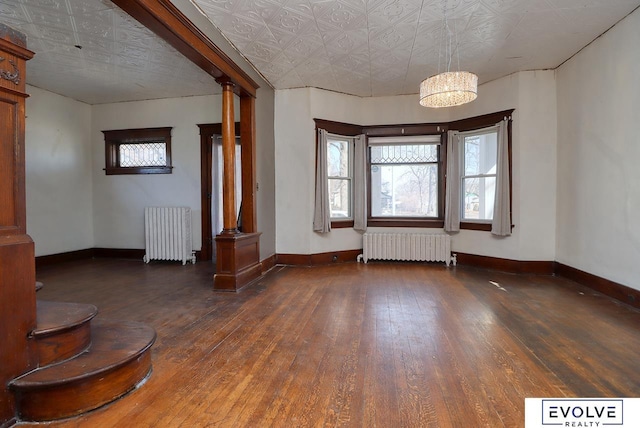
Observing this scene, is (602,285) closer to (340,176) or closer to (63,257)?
(340,176)

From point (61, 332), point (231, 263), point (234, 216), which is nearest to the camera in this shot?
point (61, 332)

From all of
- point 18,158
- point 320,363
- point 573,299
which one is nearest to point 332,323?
point 320,363

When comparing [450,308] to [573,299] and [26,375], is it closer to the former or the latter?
[573,299]

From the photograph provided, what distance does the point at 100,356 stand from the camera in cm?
182

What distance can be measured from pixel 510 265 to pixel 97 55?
640 centimetres

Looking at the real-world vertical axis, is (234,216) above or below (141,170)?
below

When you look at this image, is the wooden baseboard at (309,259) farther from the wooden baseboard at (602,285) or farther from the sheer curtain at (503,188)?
the wooden baseboard at (602,285)

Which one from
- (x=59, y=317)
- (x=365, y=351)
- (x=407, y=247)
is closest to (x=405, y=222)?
(x=407, y=247)

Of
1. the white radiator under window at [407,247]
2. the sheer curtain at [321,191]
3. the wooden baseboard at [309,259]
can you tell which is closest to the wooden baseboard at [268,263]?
the wooden baseboard at [309,259]

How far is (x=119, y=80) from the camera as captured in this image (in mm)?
5031

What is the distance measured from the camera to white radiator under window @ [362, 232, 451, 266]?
18.0ft

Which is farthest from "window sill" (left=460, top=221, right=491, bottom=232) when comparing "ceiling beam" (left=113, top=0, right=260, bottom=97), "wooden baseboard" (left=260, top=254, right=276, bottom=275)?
"ceiling beam" (left=113, top=0, right=260, bottom=97)

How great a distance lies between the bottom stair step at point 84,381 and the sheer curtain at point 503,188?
15.7 feet

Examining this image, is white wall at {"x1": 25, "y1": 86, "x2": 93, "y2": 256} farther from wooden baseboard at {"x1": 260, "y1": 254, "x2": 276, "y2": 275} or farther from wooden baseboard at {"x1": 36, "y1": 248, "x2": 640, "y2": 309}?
wooden baseboard at {"x1": 260, "y1": 254, "x2": 276, "y2": 275}
